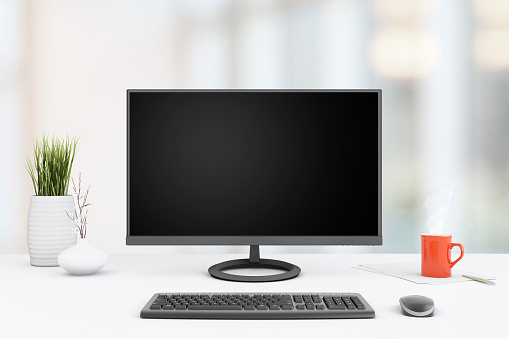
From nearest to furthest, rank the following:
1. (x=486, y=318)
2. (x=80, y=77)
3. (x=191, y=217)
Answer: (x=486, y=318), (x=191, y=217), (x=80, y=77)

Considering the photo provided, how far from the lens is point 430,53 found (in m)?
2.23

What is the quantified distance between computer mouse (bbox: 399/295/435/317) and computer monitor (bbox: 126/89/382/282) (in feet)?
1.10

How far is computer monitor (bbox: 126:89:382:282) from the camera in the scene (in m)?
1.37

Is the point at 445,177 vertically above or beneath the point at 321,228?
above

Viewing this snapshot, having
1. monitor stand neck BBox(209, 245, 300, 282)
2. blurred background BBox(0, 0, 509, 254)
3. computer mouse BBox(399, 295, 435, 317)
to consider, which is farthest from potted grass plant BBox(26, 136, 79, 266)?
computer mouse BBox(399, 295, 435, 317)

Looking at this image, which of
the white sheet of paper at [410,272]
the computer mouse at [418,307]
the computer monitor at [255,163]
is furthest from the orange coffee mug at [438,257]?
the computer mouse at [418,307]

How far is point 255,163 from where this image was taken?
1.38m

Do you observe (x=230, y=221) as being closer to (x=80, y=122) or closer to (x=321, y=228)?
(x=321, y=228)

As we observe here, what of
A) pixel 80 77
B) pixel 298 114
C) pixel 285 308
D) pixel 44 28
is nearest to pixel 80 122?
pixel 80 77

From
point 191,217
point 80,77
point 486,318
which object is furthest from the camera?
point 80,77

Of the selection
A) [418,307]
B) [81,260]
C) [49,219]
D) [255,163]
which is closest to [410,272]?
[418,307]

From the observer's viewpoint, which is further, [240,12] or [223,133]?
[240,12]

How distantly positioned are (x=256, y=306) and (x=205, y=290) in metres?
0.23

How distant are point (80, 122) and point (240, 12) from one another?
2.85ft
